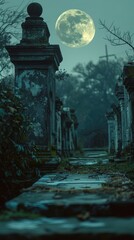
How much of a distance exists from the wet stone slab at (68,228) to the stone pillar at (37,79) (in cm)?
472

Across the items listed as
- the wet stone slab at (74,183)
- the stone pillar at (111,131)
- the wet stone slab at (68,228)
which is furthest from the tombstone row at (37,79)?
the stone pillar at (111,131)

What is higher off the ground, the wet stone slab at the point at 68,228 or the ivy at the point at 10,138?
the ivy at the point at 10,138

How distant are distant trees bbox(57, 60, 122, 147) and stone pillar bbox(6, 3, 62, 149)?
1468 inches

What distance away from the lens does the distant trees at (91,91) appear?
48438mm

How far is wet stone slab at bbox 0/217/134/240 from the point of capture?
5.24 ft

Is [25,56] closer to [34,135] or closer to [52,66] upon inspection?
[52,66]

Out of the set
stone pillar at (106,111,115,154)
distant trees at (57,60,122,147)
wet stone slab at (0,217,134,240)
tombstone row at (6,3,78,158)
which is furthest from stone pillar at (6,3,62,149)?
distant trees at (57,60,122,147)

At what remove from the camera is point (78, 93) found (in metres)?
54.6

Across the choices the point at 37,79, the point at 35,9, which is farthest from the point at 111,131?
the point at 37,79

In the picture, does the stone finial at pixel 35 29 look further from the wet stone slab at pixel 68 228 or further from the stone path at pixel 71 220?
the wet stone slab at pixel 68 228

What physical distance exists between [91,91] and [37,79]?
46.3m

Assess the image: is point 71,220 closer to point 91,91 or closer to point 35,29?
point 35,29

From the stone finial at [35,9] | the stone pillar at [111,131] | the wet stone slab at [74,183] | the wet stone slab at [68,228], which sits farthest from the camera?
the stone pillar at [111,131]

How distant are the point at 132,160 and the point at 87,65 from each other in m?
49.0
